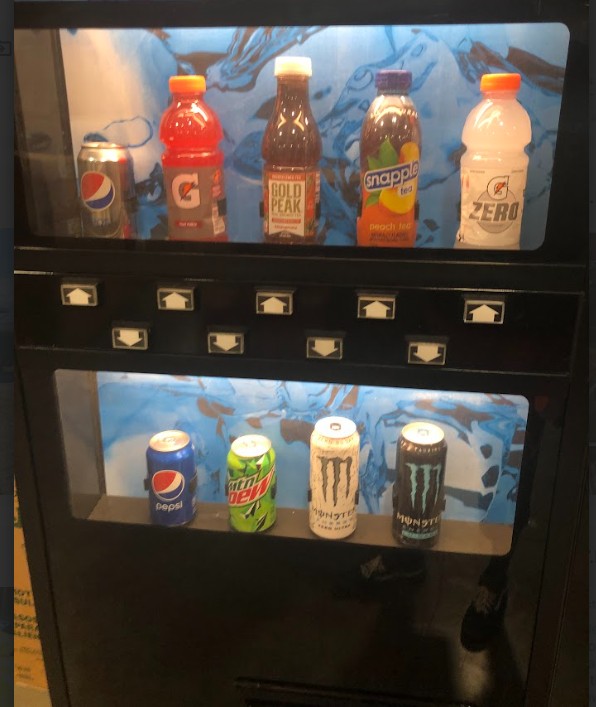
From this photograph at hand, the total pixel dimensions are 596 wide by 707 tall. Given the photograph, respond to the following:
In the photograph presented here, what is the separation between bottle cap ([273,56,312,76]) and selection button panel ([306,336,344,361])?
0.37 metres

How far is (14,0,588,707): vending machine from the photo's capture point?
913 mm

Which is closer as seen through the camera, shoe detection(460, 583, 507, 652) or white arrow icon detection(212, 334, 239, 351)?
white arrow icon detection(212, 334, 239, 351)

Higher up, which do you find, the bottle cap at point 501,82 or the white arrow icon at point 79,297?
the bottle cap at point 501,82

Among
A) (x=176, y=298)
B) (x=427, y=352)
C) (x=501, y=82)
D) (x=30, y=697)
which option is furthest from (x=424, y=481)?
(x=30, y=697)

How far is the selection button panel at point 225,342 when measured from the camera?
0.96 metres

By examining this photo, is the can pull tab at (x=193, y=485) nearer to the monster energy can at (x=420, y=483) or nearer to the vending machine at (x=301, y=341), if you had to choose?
the vending machine at (x=301, y=341)

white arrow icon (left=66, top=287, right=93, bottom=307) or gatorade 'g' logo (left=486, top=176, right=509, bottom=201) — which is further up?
gatorade 'g' logo (left=486, top=176, right=509, bottom=201)

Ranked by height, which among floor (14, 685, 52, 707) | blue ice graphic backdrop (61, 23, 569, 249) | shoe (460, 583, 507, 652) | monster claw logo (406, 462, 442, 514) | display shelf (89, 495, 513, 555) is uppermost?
blue ice graphic backdrop (61, 23, 569, 249)

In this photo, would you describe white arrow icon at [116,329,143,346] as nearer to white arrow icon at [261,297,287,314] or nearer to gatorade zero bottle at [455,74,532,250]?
white arrow icon at [261,297,287,314]

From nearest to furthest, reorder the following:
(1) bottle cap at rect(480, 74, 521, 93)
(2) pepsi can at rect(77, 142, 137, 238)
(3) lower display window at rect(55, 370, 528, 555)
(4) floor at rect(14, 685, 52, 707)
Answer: (1) bottle cap at rect(480, 74, 521, 93)
(2) pepsi can at rect(77, 142, 137, 238)
(3) lower display window at rect(55, 370, 528, 555)
(4) floor at rect(14, 685, 52, 707)

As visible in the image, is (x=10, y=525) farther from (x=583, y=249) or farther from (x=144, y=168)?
(x=583, y=249)

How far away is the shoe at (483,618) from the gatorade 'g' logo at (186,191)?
28.9 inches

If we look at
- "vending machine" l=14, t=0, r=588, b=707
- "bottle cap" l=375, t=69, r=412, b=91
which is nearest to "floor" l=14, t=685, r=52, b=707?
"vending machine" l=14, t=0, r=588, b=707

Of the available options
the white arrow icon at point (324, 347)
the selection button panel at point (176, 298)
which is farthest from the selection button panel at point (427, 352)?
the selection button panel at point (176, 298)
